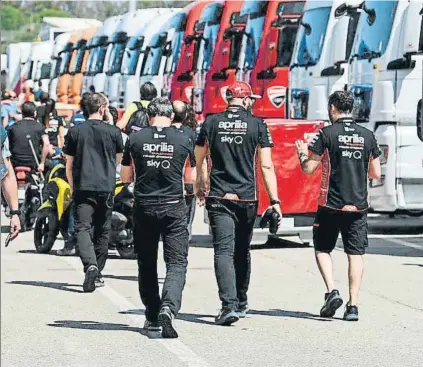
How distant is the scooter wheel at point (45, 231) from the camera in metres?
15.1

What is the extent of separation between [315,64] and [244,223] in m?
9.64

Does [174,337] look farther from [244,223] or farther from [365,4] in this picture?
[365,4]

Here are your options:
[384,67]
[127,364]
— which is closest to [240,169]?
[127,364]

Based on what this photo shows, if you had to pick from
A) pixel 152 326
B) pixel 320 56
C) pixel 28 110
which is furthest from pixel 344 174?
pixel 320 56

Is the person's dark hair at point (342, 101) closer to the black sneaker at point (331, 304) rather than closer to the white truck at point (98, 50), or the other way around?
the black sneaker at point (331, 304)

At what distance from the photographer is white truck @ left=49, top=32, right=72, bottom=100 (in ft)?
154

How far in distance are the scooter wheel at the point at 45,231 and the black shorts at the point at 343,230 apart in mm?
5044

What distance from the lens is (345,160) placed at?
10406 mm

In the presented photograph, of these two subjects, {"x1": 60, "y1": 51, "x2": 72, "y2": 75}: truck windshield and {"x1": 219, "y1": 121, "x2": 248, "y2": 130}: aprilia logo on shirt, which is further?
{"x1": 60, "y1": 51, "x2": 72, "y2": 75}: truck windshield

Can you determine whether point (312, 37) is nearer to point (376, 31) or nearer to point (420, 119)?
point (376, 31)

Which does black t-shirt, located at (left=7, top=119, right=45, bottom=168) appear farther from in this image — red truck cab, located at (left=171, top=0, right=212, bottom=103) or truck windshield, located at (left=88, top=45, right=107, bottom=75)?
truck windshield, located at (left=88, top=45, right=107, bottom=75)

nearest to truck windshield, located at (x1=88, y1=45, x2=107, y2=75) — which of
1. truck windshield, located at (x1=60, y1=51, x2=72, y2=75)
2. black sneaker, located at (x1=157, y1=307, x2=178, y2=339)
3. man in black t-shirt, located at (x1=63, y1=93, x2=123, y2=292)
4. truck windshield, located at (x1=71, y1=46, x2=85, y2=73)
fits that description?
truck windshield, located at (x1=71, y1=46, x2=85, y2=73)

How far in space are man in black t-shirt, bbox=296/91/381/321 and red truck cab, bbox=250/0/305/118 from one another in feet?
37.9

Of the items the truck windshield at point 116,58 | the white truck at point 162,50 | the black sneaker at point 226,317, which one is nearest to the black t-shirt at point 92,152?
the black sneaker at point 226,317
